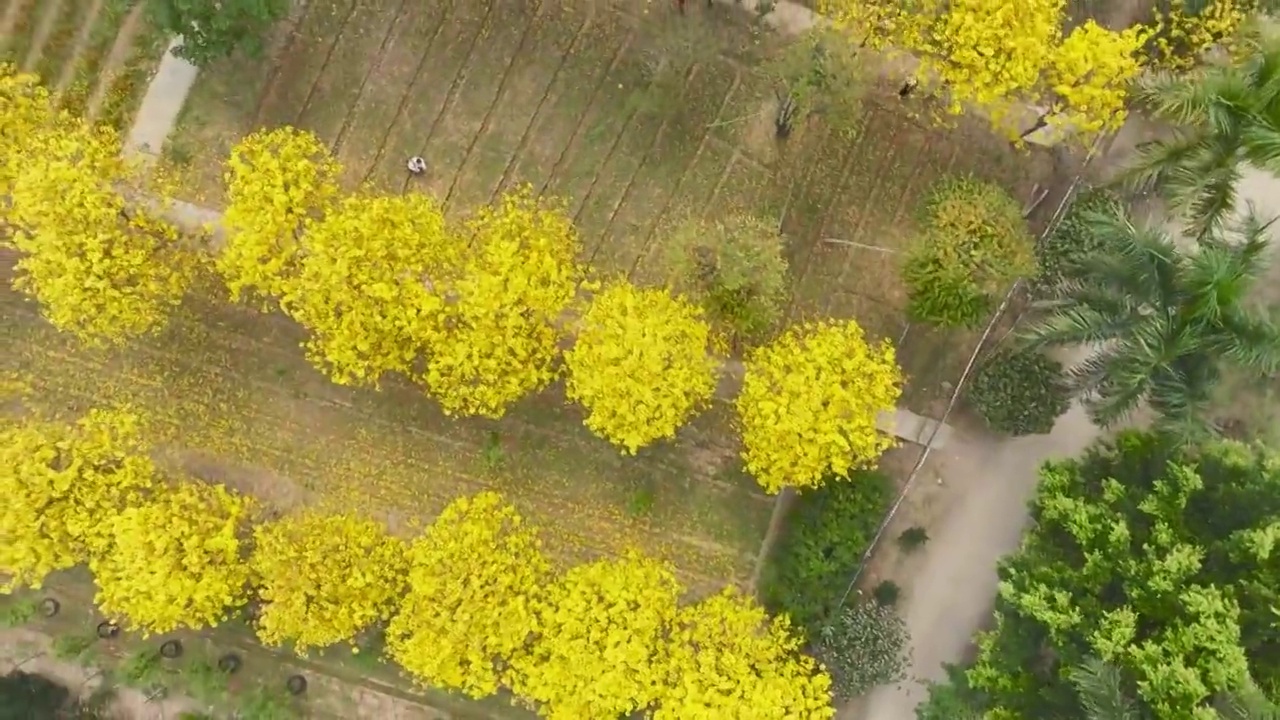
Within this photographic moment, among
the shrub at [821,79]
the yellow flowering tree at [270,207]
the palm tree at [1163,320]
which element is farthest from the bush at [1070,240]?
the yellow flowering tree at [270,207]

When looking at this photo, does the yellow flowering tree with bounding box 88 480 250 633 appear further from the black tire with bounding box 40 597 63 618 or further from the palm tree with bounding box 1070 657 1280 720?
the palm tree with bounding box 1070 657 1280 720

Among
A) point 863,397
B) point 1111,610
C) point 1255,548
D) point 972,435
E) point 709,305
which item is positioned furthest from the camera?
point 972,435

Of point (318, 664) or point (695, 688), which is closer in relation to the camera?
point (695, 688)

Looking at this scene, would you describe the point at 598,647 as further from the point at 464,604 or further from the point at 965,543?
the point at 965,543

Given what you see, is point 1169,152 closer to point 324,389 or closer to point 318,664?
point 324,389

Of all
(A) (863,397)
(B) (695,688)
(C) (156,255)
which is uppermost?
(A) (863,397)

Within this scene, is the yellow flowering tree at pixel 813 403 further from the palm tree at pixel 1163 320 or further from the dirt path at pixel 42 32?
the dirt path at pixel 42 32

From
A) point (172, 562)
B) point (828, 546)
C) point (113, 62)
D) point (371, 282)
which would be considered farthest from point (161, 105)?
point (828, 546)

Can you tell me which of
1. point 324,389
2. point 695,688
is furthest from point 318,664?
point 695,688

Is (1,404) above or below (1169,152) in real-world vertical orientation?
below
